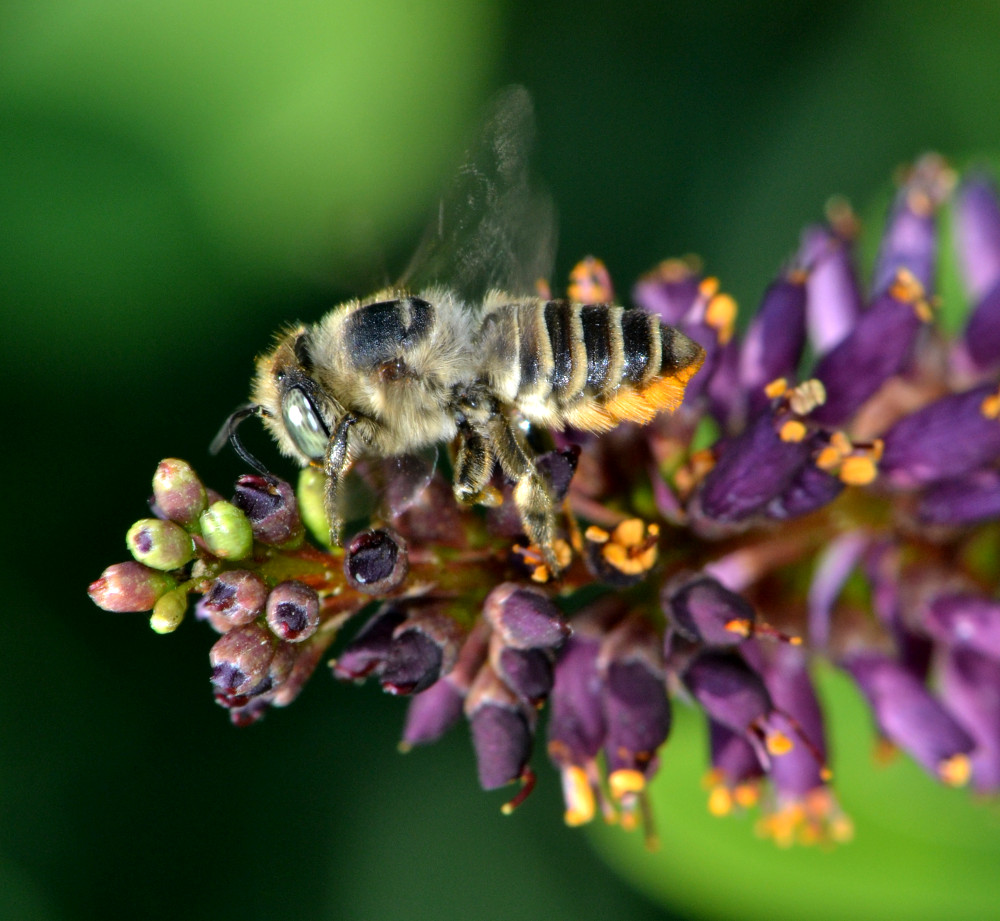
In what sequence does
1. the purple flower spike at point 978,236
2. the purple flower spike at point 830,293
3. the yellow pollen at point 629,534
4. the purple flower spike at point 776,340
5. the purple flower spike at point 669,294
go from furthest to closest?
1. the purple flower spike at point 978,236
2. the purple flower spike at point 830,293
3. the purple flower spike at point 669,294
4. the purple flower spike at point 776,340
5. the yellow pollen at point 629,534

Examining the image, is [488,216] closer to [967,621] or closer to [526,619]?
[526,619]

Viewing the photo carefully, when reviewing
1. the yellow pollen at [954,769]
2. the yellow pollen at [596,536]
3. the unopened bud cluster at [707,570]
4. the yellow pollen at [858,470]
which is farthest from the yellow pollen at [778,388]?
the yellow pollen at [954,769]

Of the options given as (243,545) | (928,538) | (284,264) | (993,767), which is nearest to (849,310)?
(928,538)

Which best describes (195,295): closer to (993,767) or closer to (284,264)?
(284,264)

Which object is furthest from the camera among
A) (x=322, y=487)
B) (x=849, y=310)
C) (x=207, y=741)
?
(x=207, y=741)

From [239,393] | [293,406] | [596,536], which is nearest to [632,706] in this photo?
[596,536]

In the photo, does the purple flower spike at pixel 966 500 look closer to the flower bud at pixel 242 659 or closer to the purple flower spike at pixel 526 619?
the purple flower spike at pixel 526 619

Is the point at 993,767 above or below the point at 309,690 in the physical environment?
below
